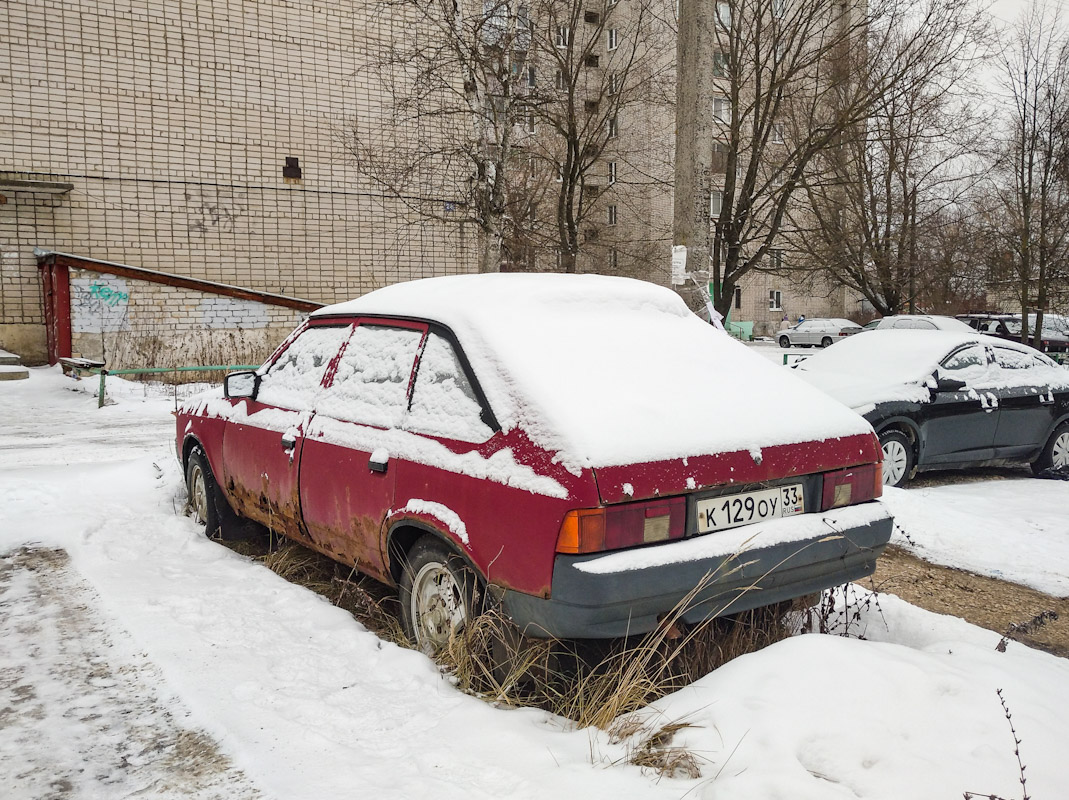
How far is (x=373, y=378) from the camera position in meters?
3.85

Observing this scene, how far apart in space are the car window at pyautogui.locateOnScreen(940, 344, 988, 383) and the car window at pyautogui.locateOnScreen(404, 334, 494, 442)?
6305 millimetres

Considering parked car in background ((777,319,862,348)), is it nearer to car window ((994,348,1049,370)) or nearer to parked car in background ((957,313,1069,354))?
parked car in background ((957,313,1069,354))

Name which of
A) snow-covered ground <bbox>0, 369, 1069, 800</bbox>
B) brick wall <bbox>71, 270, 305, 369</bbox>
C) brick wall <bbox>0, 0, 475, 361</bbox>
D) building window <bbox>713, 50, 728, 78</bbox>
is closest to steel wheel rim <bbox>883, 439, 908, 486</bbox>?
snow-covered ground <bbox>0, 369, 1069, 800</bbox>

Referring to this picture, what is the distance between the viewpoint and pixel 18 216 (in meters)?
14.9

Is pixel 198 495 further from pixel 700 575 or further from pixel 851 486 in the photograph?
pixel 851 486

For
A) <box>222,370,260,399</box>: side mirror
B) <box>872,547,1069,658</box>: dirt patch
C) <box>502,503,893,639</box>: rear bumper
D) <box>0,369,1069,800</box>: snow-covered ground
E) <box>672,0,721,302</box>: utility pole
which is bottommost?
<box>872,547,1069,658</box>: dirt patch

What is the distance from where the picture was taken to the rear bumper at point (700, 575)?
8.71ft

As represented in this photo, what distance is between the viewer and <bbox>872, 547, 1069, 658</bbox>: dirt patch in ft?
13.8

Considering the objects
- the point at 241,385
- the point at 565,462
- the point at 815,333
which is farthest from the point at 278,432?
the point at 815,333

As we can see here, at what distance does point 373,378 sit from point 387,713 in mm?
1565

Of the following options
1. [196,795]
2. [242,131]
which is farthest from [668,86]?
[196,795]

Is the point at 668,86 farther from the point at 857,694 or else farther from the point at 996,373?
the point at 857,694

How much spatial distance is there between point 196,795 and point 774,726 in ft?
5.73

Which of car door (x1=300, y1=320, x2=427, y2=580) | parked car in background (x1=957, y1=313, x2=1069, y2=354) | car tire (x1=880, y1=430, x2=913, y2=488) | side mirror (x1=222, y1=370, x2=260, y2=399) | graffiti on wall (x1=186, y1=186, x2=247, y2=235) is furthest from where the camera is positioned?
parked car in background (x1=957, y1=313, x2=1069, y2=354)
